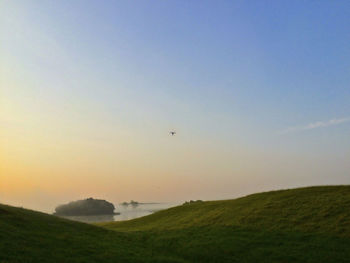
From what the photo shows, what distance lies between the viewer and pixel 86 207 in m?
167

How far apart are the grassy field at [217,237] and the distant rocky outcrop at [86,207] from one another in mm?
122169

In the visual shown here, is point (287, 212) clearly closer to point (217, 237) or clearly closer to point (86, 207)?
point (217, 237)

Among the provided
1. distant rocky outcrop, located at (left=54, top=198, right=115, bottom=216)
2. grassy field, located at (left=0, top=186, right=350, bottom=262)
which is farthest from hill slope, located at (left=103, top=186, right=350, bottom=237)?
distant rocky outcrop, located at (left=54, top=198, right=115, bottom=216)

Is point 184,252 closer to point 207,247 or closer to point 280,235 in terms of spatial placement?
point 207,247

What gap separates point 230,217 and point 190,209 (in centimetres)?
1637

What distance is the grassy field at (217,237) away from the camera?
95.1ft

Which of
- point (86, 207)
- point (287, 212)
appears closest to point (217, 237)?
point (287, 212)

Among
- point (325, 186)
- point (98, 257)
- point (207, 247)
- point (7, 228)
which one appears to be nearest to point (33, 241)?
point (7, 228)

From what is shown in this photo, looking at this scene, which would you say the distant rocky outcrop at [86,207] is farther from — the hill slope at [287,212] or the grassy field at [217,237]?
the grassy field at [217,237]

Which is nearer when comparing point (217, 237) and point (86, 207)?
point (217, 237)

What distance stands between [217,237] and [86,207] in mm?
140403

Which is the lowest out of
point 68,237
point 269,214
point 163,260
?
point 163,260

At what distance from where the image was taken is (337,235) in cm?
3572

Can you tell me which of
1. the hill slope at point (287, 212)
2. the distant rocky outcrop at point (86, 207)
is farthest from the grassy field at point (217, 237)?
the distant rocky outcrop at point (86, 207)
